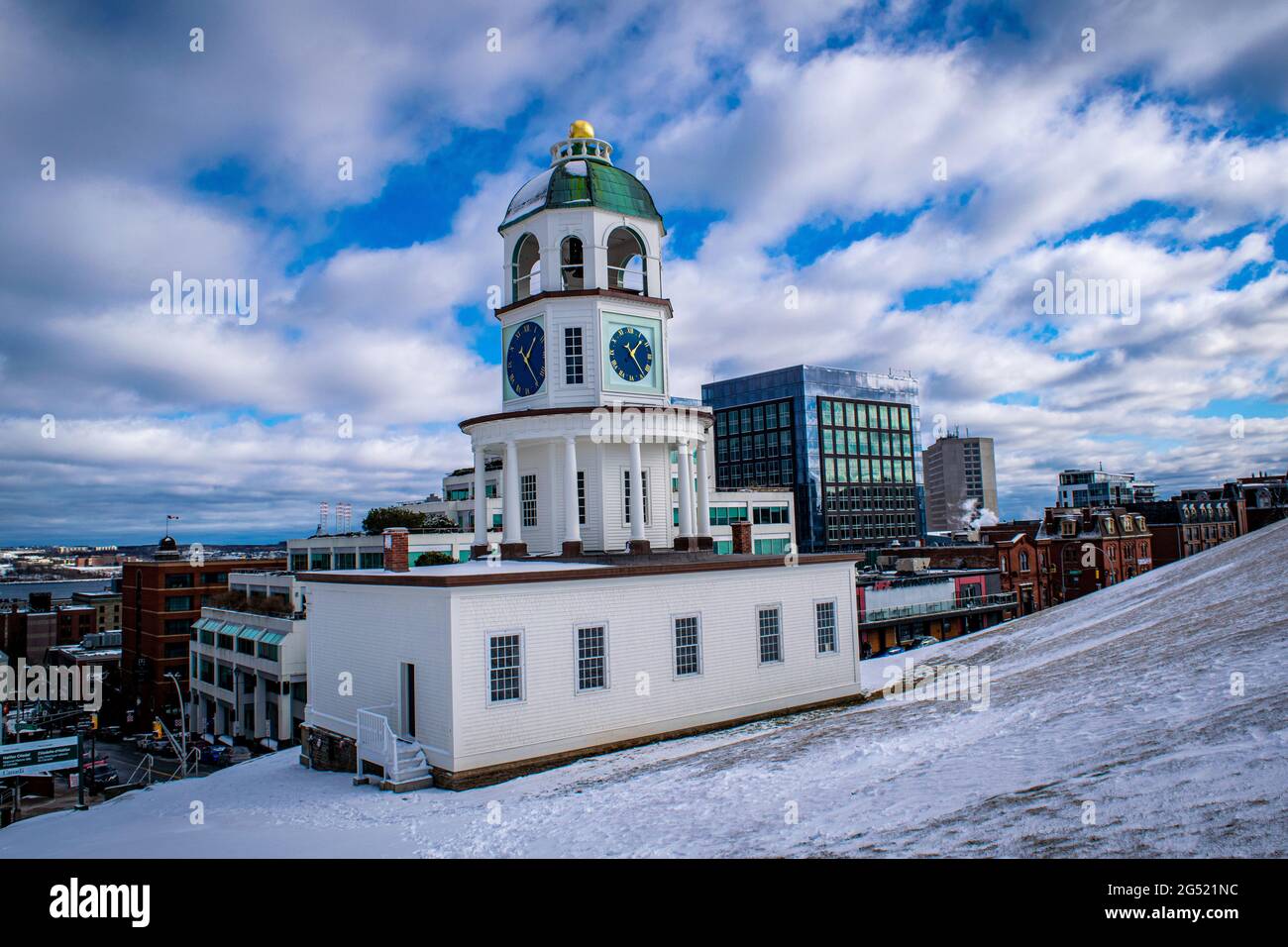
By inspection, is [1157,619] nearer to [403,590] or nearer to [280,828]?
[403,590]

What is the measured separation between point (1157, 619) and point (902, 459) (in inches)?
4109

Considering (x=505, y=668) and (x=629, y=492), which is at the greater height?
(x=629, y=492)

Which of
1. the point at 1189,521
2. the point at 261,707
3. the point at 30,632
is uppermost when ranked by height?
the point at 1189,521

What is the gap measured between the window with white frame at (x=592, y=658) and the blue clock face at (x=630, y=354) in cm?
908

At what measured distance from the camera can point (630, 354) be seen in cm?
2578

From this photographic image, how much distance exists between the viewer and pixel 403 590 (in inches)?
756

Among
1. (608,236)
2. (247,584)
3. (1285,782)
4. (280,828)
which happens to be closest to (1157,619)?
(1285,782)

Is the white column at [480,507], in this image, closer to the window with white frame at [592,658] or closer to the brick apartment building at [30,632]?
the window with white frame at [592,658]

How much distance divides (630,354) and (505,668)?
37.9 feet

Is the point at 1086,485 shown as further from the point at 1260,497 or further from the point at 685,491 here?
the point at 685,491

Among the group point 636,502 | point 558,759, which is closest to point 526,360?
point 636,502

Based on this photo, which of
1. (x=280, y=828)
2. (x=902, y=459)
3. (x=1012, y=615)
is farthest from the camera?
(x=902, y=459)

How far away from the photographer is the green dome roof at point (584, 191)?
2583 cm

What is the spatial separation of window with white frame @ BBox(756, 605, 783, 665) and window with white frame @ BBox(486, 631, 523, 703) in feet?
25.5
